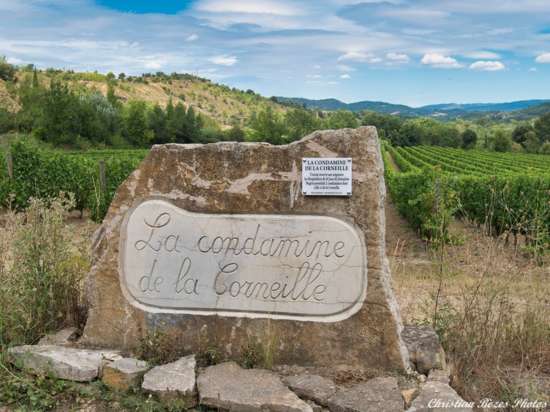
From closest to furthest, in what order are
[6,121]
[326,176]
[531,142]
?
[326,176] < [6,121] < [531,142]

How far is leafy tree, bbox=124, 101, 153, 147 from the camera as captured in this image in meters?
61.3

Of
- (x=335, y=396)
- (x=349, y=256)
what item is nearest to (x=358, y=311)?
(x=349, y=256)

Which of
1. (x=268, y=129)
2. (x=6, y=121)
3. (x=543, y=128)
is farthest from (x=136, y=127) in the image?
(x=543, y=128)

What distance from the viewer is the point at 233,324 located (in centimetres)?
434

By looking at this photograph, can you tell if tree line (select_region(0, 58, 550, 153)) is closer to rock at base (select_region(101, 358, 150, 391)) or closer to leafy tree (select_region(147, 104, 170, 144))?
leafy tree (select_region(147, 104, 170, 144))

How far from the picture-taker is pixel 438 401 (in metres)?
3.53

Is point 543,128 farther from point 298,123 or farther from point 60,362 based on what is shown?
point 60,362

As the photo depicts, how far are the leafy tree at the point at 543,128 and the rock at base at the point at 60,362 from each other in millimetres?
94103

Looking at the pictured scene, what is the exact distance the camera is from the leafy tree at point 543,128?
87325 millimetres

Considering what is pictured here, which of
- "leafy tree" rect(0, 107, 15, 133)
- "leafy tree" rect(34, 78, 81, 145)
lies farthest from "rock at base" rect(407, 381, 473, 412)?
"leafy tree" rect(0, 107, 15, 133)

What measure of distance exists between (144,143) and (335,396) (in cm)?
6120

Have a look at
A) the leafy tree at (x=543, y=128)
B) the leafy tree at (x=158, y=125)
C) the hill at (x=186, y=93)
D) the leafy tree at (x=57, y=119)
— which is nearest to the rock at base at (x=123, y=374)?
the leafy tree at (x=57, y=119)

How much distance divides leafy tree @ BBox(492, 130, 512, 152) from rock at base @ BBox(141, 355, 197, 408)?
86.0 meters

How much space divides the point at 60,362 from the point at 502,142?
8650 centimetres
